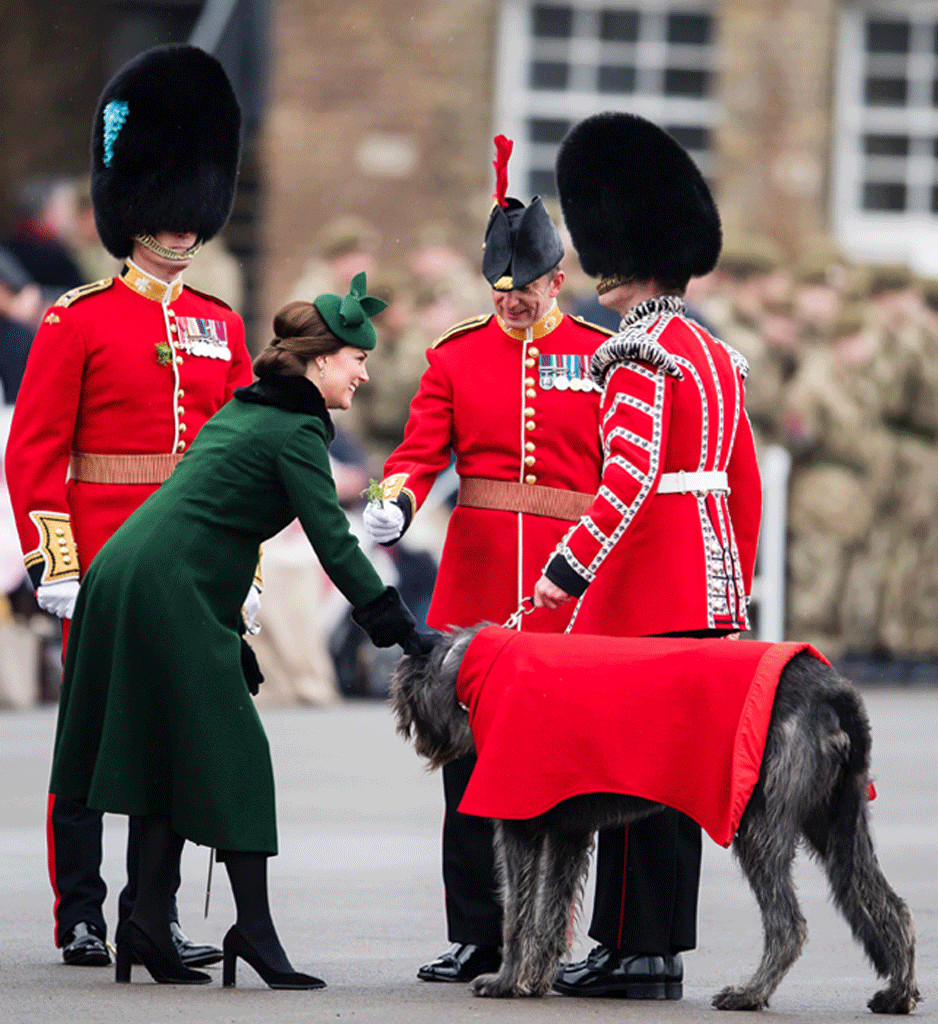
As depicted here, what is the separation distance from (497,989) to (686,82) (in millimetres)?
11567

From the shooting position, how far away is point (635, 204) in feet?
18.3

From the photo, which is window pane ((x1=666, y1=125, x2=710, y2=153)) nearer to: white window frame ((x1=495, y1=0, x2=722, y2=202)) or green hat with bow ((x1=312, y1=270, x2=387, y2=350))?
white window frame ((x1=495, y1=0, x2=722, y2=202))

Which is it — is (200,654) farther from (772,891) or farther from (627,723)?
(772,891)

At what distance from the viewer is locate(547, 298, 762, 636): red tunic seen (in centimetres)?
520

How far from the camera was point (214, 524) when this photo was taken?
5.18 meters

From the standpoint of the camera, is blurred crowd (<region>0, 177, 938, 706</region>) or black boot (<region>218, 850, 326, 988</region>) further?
blurred crowd (<region>0, 177, 938, 706</region>)

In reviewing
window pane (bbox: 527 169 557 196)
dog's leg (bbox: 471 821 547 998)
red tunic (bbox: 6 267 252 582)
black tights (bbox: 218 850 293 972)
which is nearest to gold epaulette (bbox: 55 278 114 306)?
red tunic (bbox: 6 267 252 582)

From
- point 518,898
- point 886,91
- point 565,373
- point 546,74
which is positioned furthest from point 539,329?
Result: point 886,91

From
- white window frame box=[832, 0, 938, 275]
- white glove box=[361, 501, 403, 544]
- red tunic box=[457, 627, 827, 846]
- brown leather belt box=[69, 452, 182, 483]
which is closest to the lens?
red tunic box=[457, 627, 827, 846]

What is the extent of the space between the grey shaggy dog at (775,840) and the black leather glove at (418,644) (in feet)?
0.06

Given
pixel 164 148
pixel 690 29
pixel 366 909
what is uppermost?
pixel 690 29

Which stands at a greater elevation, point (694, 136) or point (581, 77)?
point (581, 77)

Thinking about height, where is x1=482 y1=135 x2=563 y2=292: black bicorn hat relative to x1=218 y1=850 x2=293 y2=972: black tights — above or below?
above

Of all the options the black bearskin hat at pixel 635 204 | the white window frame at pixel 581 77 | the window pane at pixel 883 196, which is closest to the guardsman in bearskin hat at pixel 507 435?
the black bearskin hat at pixel 635 204
